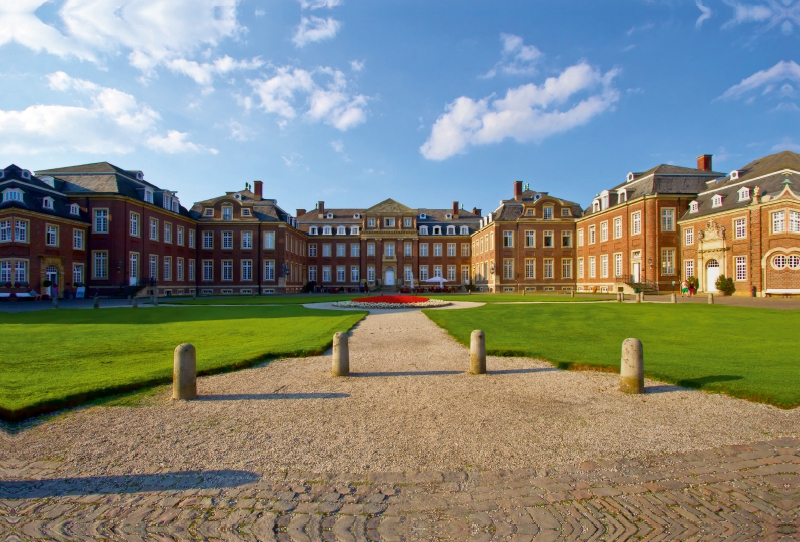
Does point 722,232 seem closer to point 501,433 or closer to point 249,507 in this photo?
point 501,433

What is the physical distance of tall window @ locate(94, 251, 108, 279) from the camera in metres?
35.3

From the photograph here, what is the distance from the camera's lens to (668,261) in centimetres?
3756

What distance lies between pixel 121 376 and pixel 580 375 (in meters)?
8.20

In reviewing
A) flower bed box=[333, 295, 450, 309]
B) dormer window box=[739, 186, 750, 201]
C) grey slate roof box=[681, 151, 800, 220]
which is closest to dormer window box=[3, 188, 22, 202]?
flower bed box=[333, 295, 450, 309]

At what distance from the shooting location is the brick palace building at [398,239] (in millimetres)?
30719

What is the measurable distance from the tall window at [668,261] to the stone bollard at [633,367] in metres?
37.1

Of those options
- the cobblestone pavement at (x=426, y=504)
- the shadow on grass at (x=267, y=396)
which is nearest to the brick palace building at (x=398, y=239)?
the shadow on grass at (x=267, y=396)

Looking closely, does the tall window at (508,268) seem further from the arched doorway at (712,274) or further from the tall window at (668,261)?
the arched doorway at (712,274)

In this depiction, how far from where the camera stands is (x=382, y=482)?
374cm

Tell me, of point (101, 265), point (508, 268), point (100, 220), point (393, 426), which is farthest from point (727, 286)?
point (100, 220)

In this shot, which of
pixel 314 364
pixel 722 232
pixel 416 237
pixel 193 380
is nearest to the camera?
pixel 193 380

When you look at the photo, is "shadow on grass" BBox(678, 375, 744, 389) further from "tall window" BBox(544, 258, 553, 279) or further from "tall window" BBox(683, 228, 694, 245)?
"tall window" BBox(544, 258, 553, 279)

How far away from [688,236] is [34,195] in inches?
2119

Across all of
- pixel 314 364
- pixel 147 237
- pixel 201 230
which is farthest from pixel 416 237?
pixel 314 364
